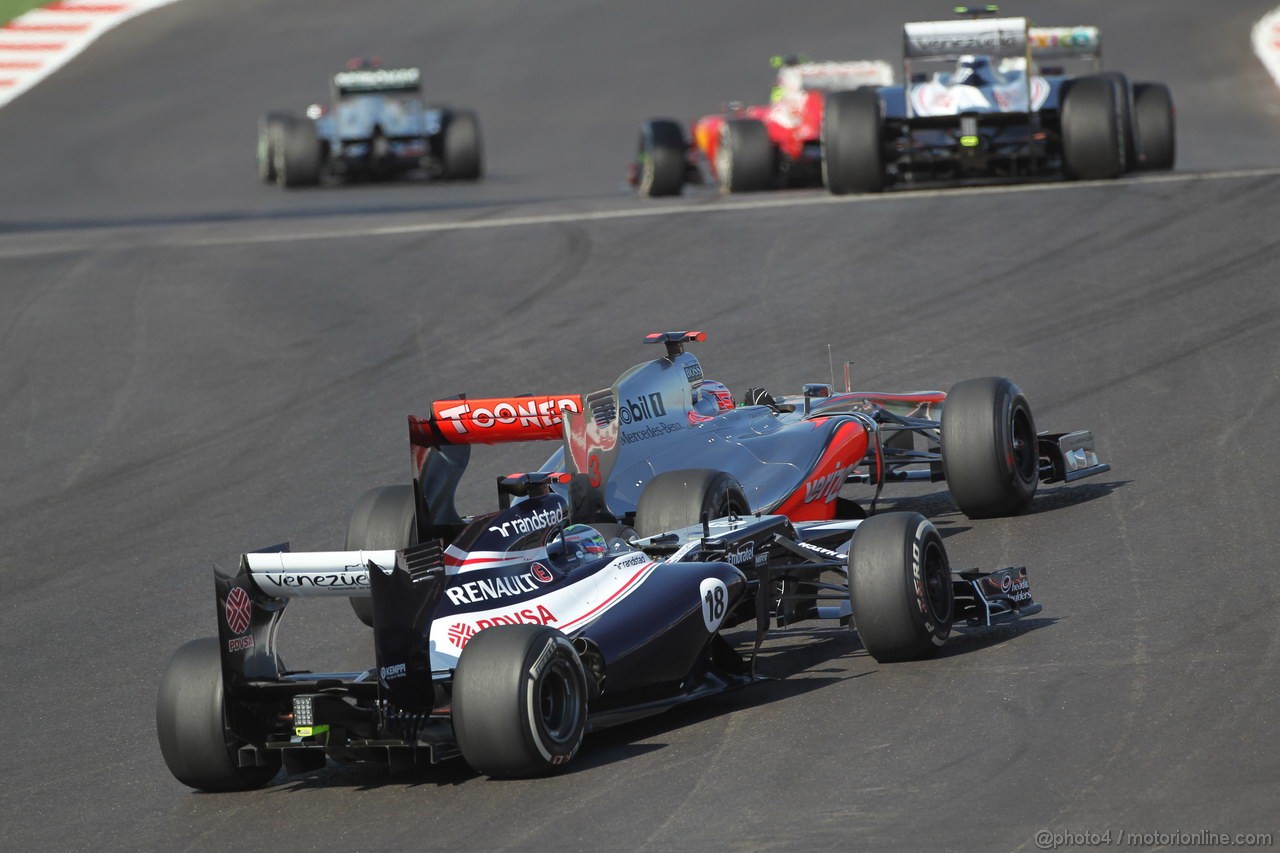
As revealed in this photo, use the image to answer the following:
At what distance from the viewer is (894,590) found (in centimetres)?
850

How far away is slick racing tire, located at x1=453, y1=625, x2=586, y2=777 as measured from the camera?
7.31 metres

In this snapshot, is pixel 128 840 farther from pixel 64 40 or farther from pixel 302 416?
pixel 64 40

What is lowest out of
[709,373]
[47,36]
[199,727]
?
[199,727]

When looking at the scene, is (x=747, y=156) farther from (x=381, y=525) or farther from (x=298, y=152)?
(x=381, y=525)

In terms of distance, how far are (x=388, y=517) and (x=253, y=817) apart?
283 cm

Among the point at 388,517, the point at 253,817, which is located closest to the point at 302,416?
the point at 388,517

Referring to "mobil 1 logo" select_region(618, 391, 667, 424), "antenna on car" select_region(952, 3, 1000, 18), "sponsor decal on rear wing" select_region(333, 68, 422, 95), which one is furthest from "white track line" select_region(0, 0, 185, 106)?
"mobil 1 logo" select_region(618, 391, 667, 424)

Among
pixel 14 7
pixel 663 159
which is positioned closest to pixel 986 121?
pixel 663 159

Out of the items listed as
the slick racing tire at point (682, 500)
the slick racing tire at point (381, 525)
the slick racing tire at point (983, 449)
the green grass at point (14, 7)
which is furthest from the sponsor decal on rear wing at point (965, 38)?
the green grass at point (14, 7)

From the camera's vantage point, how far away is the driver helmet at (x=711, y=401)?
11.6 m

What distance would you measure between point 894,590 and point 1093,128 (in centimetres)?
1350

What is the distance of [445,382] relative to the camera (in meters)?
16.5

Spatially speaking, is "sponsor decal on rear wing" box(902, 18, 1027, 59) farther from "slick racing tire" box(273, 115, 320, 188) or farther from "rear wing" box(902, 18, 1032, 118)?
"slick racing tire" box(273, 115, 320, 188)

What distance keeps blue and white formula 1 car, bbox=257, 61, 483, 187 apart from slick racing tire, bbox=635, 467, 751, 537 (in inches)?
824
